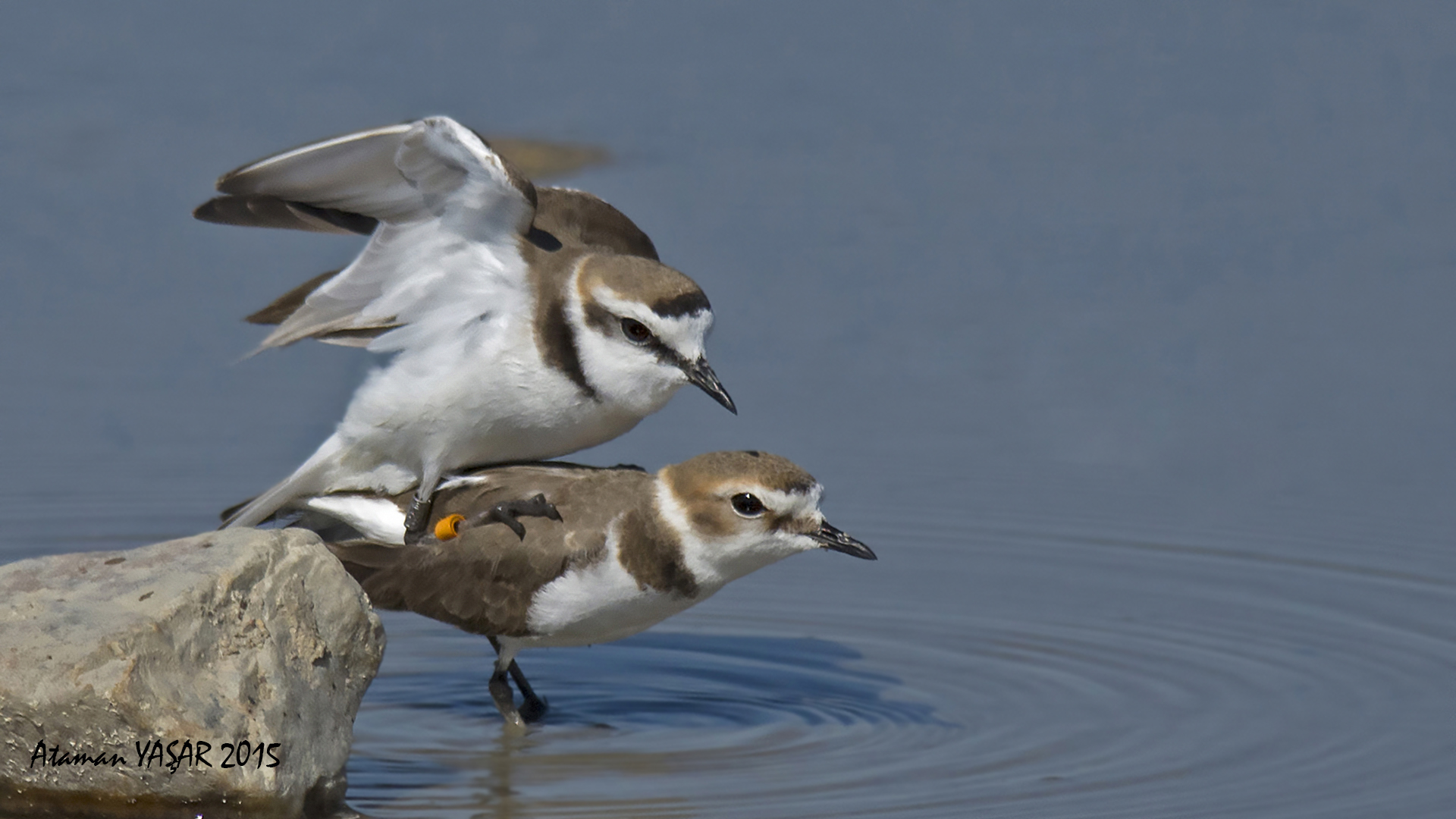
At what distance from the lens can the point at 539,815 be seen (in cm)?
802

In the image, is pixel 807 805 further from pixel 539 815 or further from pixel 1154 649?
pixel 1154 649

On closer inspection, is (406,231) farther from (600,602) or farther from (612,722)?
(612,722)

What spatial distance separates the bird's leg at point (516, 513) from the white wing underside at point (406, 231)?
2.63 feet

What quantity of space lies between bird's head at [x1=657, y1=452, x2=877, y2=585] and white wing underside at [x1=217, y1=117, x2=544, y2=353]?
1214 millimetres

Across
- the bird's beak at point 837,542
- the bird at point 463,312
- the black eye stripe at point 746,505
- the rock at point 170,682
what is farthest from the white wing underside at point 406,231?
the rock at point 170,682

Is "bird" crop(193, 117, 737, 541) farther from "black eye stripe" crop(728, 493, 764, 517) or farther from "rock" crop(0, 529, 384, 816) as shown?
"rock" crop(0, 529, 384, 816)

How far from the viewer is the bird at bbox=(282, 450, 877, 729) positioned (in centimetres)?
901

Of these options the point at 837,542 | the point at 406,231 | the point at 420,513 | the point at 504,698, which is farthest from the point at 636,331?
the point at 504,698

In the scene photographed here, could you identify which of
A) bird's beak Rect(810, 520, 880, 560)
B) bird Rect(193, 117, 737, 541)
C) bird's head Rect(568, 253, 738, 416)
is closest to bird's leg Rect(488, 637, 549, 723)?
bird Rect(193, 117, 737, 541)

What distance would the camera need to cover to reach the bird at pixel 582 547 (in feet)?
29.6

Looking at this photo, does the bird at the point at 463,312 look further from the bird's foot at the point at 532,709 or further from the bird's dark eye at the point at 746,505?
the bird's foot at the point at 532,709

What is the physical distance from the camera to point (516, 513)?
Result: 31.0 feet

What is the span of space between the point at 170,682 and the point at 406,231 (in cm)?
282

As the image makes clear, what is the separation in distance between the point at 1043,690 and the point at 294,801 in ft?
11.9
